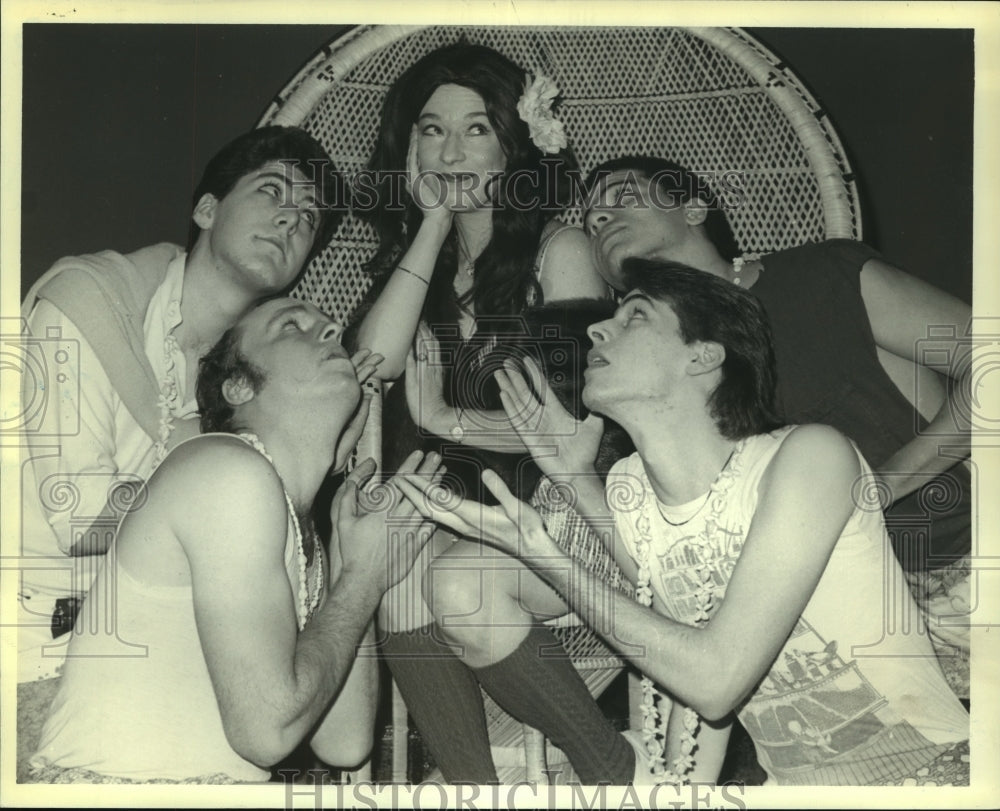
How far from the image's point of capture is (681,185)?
3104 mm

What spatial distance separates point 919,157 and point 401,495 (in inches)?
65.4

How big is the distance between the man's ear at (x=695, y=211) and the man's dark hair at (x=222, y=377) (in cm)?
117

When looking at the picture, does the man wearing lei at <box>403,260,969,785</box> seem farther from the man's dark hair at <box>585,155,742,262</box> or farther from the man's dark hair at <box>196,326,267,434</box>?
the man's dark hair at <box>196,326,267,434</box>

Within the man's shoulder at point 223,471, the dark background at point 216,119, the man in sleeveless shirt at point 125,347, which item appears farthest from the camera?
the dark background at point 216,119

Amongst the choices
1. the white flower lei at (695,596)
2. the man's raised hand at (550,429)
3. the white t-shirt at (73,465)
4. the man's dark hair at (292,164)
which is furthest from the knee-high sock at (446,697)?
the man's dark hair at (292,164)

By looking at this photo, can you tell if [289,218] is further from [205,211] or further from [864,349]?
[864,349]

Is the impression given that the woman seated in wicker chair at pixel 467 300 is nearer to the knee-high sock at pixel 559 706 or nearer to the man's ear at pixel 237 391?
the knee-high sock at pixel 559 706

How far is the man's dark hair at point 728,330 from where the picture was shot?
2951 mm

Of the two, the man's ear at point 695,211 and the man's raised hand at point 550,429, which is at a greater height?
the man's ear at point 695,211

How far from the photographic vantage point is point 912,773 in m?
3.05

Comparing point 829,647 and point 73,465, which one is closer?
point 829,647

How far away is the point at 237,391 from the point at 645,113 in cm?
130

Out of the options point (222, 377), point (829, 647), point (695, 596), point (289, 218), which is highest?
point (289, 218)

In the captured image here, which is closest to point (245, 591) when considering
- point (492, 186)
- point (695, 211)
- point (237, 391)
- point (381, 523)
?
point (381, 523)
